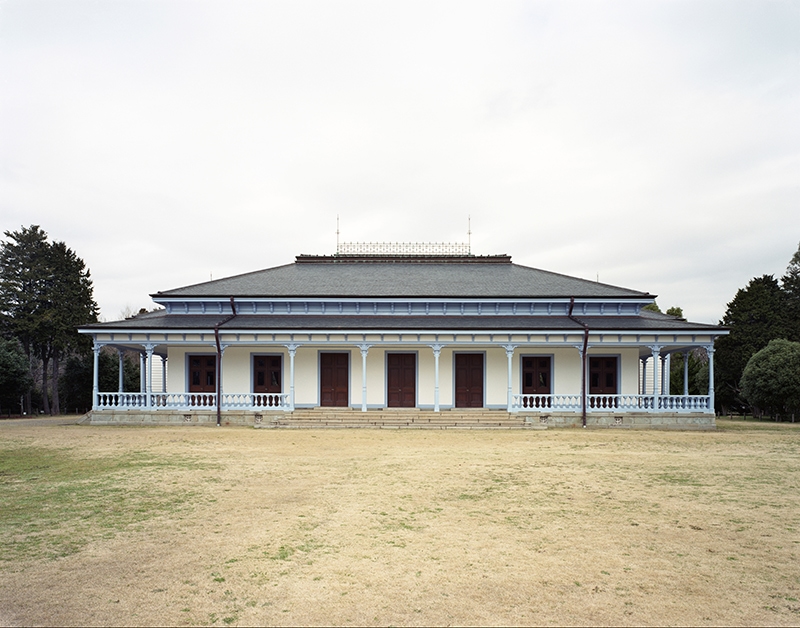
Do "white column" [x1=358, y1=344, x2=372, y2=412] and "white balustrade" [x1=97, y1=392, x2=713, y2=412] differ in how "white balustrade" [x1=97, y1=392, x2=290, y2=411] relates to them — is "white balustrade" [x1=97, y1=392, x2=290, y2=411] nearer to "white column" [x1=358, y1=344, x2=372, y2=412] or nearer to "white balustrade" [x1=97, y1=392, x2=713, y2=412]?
"white balustrade" [x1=97, y1=392, x2=713, y2=412]

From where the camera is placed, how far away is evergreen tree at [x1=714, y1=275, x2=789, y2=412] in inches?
1363

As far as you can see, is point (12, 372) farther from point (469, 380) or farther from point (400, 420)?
point (469, 380)

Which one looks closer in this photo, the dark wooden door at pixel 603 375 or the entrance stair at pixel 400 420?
the entrance stair at pixel 400 420

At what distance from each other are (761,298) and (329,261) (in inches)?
1057

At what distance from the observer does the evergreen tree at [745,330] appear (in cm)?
3462

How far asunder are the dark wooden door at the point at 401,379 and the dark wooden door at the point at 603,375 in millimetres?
8837

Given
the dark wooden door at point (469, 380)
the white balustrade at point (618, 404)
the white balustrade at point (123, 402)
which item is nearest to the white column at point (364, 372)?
the dark wooden door at point (469, 380)

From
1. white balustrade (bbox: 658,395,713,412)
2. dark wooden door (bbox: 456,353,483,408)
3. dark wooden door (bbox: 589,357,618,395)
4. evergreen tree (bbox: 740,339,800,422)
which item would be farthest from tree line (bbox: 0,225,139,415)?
evergreen tree (bbox: 740,339,800,422)

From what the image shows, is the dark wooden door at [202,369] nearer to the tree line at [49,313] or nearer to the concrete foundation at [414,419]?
the concrete foundation at [414,419]

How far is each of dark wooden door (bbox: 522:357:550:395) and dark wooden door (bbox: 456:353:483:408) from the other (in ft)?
7.28

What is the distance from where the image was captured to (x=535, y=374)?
93.1ft

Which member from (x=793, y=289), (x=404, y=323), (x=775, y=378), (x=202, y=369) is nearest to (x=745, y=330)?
(x=775, y=378)

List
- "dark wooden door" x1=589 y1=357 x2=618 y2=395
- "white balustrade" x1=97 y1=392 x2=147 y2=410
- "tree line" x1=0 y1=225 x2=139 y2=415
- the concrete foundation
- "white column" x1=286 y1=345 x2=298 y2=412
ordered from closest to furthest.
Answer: the concrete foundation
"white column" x1=286 y1=345 x2=298 y2=412
"white balustrade" x1=97 y1=392 x2=147 y2=410
"dark wooden door" x1=589 y1=357 x2=618 y2=395
"tree line" x1=0 y1=225 x2=139 y2=415

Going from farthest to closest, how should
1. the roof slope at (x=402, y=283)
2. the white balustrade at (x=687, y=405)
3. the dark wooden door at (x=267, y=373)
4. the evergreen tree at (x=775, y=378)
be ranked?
the evergreen tree at (x=775, y=378) < the roof slope at (x=402, y=283) < the dark wooden door at (x=267, y=373) < the white balustrade at (x=687, y=405)
